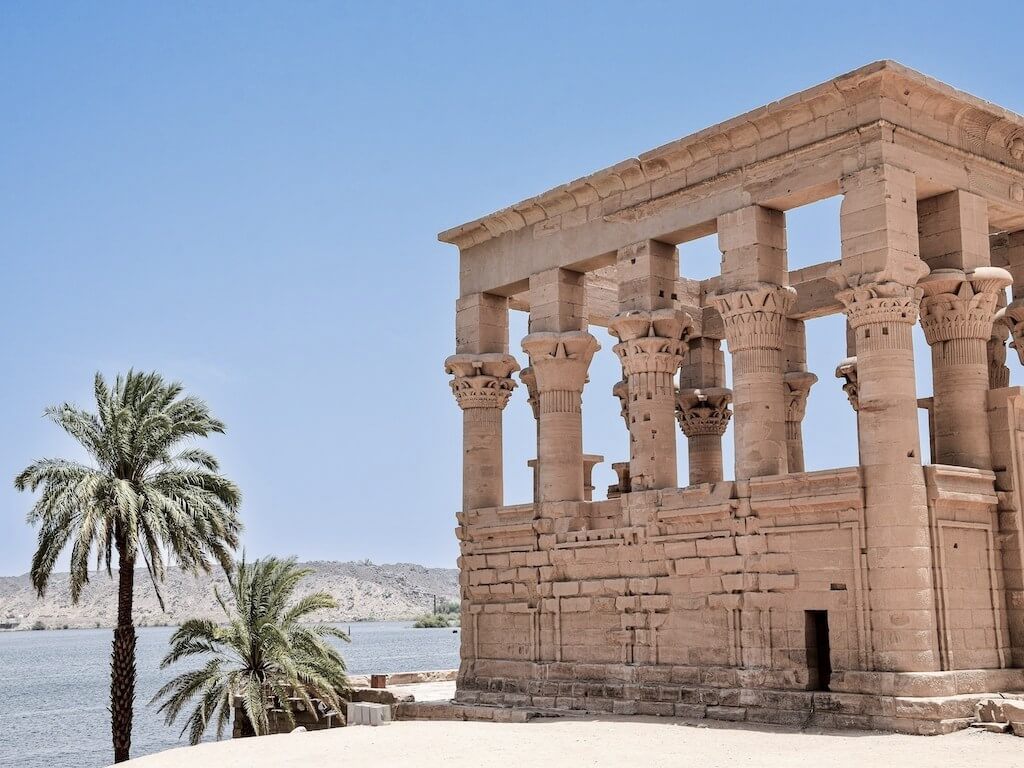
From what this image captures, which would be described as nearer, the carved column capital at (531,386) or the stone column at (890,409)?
the stone column at (890,409)

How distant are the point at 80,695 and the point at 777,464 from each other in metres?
55.3

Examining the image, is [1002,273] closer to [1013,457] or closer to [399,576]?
[1013,457]

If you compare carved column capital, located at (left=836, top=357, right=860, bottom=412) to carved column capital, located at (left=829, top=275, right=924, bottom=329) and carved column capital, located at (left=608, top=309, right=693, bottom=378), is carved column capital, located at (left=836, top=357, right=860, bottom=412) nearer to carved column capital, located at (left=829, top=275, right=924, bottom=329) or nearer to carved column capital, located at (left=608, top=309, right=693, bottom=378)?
carved column capital, located at (left=608, top=309, right=693, bottom=378)

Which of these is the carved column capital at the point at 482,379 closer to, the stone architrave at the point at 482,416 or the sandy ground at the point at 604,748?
the stone architrave at the point at 482,416

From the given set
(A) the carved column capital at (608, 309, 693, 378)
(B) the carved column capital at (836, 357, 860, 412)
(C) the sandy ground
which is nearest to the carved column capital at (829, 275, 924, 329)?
(A) the carved column capital at (608, 309, 693, 378)

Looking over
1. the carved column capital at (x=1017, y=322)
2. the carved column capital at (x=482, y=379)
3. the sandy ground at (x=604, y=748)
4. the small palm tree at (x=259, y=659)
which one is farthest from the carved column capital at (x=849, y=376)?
the small palm tree at (x=259, y=659)

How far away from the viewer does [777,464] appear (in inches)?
762

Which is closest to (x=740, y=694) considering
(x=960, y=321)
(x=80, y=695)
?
(x=960, y=321)

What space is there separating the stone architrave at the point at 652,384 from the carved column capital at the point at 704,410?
A: 522 centimetres

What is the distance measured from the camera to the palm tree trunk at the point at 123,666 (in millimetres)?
23281

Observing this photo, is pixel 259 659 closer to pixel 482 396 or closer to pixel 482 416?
pixel 482 416

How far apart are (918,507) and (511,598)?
813 centimetres

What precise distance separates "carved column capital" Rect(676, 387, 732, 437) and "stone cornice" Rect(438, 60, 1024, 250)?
19.3 feet

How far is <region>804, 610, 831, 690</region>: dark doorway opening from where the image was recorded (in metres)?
18.3
